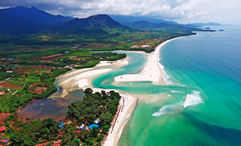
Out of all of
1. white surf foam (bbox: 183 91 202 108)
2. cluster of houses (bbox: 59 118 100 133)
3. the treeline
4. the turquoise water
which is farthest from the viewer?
white surf foam (bbox: 183 91 202 108)

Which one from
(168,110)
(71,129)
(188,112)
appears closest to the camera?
(71,129)

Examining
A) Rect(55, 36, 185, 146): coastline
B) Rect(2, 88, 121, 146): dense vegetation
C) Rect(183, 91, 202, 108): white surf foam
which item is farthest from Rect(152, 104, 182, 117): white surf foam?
Rect(2, 88, 121, 146): dense vegetation

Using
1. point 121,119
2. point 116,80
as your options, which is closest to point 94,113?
point 121,119

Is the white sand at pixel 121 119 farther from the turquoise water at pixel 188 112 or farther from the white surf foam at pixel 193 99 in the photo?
the white surf foam at pixel 193 99

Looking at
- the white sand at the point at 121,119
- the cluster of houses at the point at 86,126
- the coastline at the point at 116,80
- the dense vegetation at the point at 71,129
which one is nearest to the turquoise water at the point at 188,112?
the white sand at the point at 121,119

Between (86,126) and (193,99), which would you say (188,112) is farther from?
(86,126)

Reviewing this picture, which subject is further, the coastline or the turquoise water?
the coastline

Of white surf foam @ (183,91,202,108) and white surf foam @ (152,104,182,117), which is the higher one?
white surf foam @ (183,91,202,108)

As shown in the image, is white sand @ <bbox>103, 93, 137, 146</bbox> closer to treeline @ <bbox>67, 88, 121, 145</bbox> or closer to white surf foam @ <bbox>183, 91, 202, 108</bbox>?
treeline @ <bbox>67, 88, 121, 145</bbox>
